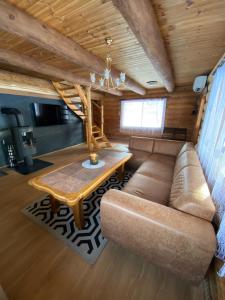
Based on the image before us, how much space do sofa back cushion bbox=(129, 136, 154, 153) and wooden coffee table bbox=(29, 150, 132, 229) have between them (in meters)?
1.38

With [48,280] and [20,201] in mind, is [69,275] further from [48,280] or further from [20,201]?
[20,201]

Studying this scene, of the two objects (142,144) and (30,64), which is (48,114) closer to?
(30,64)

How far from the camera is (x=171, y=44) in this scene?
1.76m

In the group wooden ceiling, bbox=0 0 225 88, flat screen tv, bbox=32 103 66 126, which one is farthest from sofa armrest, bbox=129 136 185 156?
flat screen tv, bbox=32 103 66 126

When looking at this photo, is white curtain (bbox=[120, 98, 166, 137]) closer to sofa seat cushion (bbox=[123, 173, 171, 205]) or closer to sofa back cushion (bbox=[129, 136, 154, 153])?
sofa back cushion (bbox=[129, 136, 154, 153])

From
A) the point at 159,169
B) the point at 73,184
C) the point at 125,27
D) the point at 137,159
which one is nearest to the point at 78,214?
the point at 73,184

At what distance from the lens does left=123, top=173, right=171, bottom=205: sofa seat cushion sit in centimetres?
145

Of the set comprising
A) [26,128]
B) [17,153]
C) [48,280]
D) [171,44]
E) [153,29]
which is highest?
[171,44]

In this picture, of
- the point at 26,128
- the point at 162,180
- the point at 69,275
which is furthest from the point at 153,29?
the point at 26,128

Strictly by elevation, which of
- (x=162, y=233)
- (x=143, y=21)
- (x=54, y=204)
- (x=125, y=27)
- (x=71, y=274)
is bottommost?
(x=71, y=274)

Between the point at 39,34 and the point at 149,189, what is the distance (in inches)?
83.7

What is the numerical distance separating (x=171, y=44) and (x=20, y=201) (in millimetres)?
3145

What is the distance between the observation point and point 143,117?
543cm

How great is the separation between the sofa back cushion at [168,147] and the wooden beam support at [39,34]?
82.8 inches
